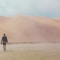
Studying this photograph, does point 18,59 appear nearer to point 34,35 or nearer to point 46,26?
point 34,35

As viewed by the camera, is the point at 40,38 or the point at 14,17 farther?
the point at 14,17

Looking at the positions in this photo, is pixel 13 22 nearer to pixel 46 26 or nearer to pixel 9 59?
pixel 46 26

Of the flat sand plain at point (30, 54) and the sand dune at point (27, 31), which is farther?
the sand dune at point (27, 31)

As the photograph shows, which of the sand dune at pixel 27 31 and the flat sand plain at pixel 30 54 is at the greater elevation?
the sand dune at pixel 27 31

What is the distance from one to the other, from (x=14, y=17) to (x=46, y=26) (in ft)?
29.1

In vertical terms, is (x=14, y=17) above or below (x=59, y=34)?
above

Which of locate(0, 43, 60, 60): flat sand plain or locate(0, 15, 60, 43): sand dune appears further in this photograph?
locate(0, 15, 60, 43): sand dune

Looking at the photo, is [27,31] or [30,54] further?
[27,31]

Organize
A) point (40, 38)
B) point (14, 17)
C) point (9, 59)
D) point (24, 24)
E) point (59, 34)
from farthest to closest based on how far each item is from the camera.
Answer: point (14, 17), point (24, 24), point (59, 34), point (40, 38), point (9, 59)

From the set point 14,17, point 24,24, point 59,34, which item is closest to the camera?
point 59,34

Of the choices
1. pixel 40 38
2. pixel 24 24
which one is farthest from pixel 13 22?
pixel 40 38

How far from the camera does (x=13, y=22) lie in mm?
55656

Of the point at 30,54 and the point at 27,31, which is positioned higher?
the point at 27,31

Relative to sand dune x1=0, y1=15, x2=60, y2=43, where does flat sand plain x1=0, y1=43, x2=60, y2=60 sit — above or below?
below
